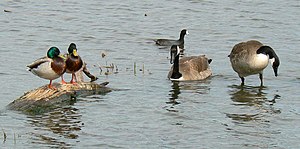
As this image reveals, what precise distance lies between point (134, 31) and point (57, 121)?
9.42 meters

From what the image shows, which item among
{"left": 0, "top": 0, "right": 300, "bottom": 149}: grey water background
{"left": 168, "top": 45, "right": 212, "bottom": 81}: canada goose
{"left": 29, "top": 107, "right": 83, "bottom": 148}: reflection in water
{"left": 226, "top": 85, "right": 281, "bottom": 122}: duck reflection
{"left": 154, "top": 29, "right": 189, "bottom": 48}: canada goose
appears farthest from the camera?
{"left": 154, "top": 29, "right": 189, "bottom": 48}: canada goose

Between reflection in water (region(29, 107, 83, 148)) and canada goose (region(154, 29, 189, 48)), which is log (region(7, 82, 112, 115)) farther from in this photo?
canada goose (region(154, 29, 189, 48))

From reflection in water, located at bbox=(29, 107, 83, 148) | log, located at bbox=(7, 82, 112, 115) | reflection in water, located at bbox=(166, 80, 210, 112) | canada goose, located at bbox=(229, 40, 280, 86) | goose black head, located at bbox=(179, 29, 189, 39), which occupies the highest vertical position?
goose black head, located at bbox=(179, 29, 189, 39)

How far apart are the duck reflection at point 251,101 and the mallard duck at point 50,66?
2740mm

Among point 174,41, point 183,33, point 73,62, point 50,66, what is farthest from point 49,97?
point 183,33

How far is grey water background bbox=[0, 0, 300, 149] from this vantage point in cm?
1131

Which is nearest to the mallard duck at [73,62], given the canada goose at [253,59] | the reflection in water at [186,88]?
the reflection in water at [186,88]

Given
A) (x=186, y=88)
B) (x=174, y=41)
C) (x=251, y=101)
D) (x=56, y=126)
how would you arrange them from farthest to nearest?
1. (x=174, y=41)
2. (x=186, y=88)
3. (x=251, y=101)
4. (x=56, y=126)

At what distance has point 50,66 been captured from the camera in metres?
12.8

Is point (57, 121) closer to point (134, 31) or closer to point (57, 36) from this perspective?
point (57, 36)

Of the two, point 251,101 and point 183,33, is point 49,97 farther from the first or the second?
point 183,33

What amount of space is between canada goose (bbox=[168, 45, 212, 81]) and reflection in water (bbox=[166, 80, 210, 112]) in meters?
0.21

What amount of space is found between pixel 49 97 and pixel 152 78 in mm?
3401

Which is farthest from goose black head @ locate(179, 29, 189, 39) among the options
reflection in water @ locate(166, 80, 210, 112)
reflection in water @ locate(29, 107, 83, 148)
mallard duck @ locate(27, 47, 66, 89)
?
reflection in water @ locate(29, 107, 83, 148)
